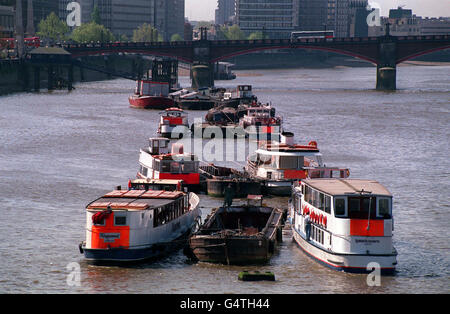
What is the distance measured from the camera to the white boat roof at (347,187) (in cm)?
3278

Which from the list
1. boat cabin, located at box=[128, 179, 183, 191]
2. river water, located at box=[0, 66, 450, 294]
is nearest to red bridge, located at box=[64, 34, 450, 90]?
river water, located at box=[0, 66, 450, 294]

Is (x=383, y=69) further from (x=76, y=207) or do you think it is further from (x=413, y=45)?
(x=76, y=207)

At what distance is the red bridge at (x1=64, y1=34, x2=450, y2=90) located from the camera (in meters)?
156

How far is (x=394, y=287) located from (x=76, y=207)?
1974cm

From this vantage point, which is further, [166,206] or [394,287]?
[166,206]

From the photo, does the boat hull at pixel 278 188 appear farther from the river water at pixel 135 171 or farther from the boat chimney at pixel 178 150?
the boat chimney at pixel 178 150

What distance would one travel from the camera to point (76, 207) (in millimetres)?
45812

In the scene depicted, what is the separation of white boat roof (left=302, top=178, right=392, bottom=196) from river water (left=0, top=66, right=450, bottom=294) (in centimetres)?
301

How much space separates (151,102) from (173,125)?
1345 inches

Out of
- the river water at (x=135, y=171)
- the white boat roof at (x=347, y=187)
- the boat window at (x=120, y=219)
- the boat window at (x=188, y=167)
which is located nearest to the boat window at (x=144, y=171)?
the river water at (x=135, y=171)

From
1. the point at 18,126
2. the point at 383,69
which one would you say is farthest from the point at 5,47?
the point at 18,126

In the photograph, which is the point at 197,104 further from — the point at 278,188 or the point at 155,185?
the point at 155,185

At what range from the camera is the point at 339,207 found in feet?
107
